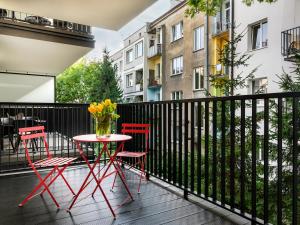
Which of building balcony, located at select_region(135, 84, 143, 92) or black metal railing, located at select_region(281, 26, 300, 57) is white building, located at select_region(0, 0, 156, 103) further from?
building balcony, located at select_region(135, 84, 143, 92)

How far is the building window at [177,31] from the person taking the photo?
648 inches

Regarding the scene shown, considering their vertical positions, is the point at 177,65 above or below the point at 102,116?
above

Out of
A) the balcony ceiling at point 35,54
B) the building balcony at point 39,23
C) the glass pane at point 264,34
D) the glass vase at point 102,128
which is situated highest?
the glass pane at point 264,34

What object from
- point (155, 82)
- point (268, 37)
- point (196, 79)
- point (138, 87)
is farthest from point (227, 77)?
point (138, 87)

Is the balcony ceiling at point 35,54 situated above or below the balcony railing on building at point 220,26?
below

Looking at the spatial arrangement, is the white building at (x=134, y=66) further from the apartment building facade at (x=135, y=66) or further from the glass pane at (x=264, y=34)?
the glass pane at (x=264, y=34)

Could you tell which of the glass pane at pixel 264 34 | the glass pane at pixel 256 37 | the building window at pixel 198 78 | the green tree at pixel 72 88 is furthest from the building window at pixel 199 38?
the green tree at pixel 72 88

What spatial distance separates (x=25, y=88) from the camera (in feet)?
36.0

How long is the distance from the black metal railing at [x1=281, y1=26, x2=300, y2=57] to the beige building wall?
17.8 ft

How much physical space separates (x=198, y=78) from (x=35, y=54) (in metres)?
9.11

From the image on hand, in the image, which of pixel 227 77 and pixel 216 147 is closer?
pixel 216 147

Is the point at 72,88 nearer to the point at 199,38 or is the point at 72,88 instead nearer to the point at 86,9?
the point at 199,38

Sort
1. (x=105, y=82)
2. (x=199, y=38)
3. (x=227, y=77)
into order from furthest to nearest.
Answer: (x=105, y=82) < (x=199, y=38) < (x=227, y=77)

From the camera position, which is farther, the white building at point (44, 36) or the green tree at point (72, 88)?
the green tree at point (72, 88)
